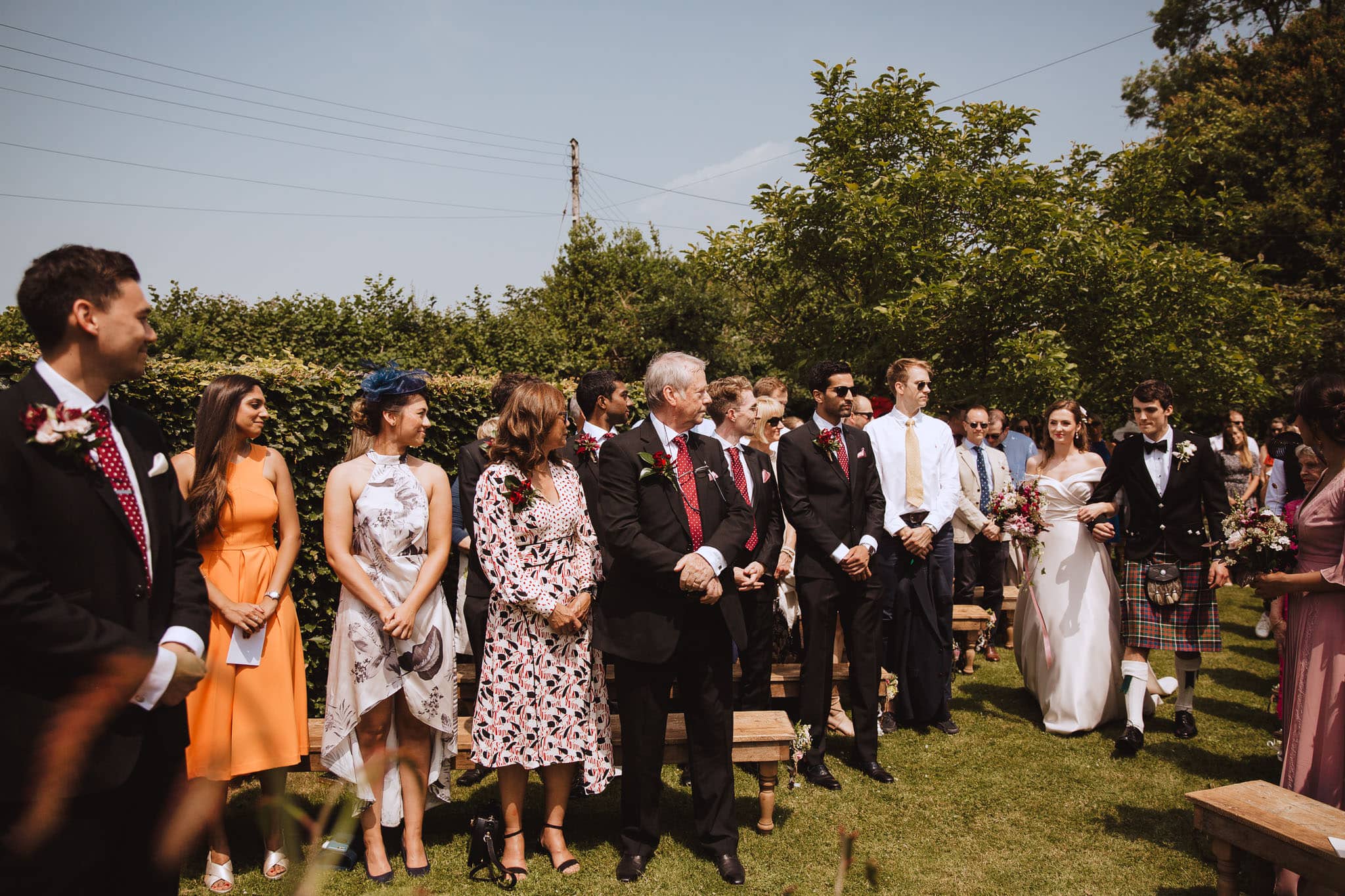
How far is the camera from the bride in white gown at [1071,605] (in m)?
6.43

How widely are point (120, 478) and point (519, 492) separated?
1.89 metres

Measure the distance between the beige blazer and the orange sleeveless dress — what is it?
6207 millimetres

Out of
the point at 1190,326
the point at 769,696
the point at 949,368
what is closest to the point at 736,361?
the point at 949,368

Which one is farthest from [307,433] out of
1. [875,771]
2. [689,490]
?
[875,771]

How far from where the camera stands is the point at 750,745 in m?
4.72

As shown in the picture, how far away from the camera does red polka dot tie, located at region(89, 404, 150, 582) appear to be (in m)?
2.46

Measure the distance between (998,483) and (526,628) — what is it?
6526mm

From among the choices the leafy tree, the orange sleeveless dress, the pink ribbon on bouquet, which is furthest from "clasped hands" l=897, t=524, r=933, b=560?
the leafy tree

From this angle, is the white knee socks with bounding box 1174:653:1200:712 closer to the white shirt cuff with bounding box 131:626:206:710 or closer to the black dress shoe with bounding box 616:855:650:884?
the black dress shoe with bounding box 616:855:650:884

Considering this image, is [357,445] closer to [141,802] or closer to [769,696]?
[141,802]

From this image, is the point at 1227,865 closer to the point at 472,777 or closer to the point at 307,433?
the point at 472,777

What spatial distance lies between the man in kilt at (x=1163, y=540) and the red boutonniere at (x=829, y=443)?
2.22 m

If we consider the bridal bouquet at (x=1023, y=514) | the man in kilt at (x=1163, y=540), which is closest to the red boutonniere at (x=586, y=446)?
the bridal bouquet at (x=1023, y=514)

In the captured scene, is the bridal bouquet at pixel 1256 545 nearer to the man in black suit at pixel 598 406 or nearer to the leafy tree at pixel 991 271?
the man in black suit at pixel 598 406
